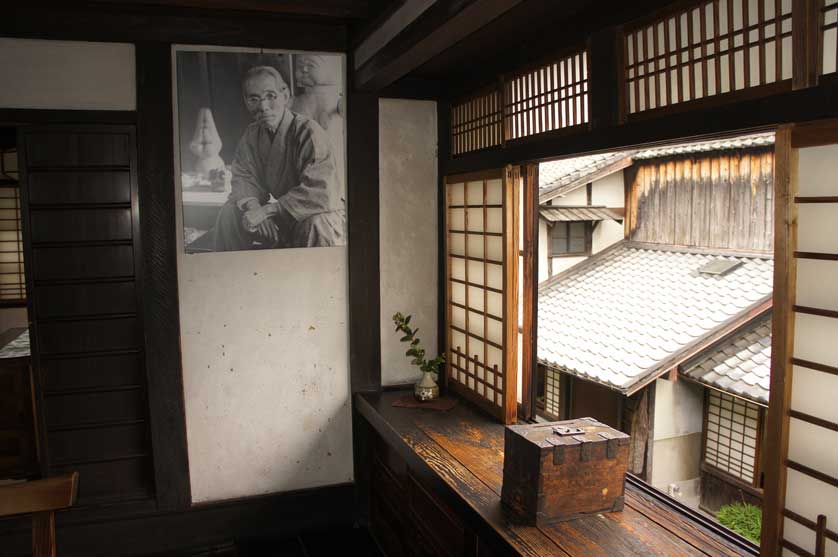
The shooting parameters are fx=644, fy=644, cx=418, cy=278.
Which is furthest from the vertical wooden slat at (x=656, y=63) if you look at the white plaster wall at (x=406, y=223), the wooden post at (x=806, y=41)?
the white plaster wall at (x=406, y=223)

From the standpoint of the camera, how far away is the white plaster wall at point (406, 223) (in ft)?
13.1

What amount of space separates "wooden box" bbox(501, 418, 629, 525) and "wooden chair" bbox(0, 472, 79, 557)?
1.47m

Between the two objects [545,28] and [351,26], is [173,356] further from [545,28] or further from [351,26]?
[545,28]

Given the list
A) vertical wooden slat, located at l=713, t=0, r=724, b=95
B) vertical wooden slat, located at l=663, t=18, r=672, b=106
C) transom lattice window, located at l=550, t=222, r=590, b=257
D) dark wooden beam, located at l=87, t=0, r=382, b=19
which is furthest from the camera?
transom lattice window, located at l=550, t=222, r=590, b=257

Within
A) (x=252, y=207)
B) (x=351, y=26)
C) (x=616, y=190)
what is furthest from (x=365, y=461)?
(x=616, y=190)

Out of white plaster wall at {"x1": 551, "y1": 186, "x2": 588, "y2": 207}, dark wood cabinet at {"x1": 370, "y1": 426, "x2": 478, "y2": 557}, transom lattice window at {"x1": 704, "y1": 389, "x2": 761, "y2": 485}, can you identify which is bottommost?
transom lattice window at {"x1": 704, "y1": 389, "x2": 761, "y2": 485}

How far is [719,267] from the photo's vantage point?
22.8 ft

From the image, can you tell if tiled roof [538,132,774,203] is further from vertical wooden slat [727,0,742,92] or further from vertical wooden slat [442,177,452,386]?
vertical wooden slat [727,0,742,92]

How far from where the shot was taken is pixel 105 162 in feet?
11.4

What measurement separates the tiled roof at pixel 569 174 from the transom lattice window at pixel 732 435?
9.57 feet

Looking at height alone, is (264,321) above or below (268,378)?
above

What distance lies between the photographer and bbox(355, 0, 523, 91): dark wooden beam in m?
2.15

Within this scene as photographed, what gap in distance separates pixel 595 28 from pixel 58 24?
2692 millimetres

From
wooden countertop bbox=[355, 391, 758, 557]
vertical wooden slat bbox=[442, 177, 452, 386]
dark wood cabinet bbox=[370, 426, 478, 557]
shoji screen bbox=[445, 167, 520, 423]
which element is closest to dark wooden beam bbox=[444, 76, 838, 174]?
shoji screen bbox=[445, 167, 520, 423]
